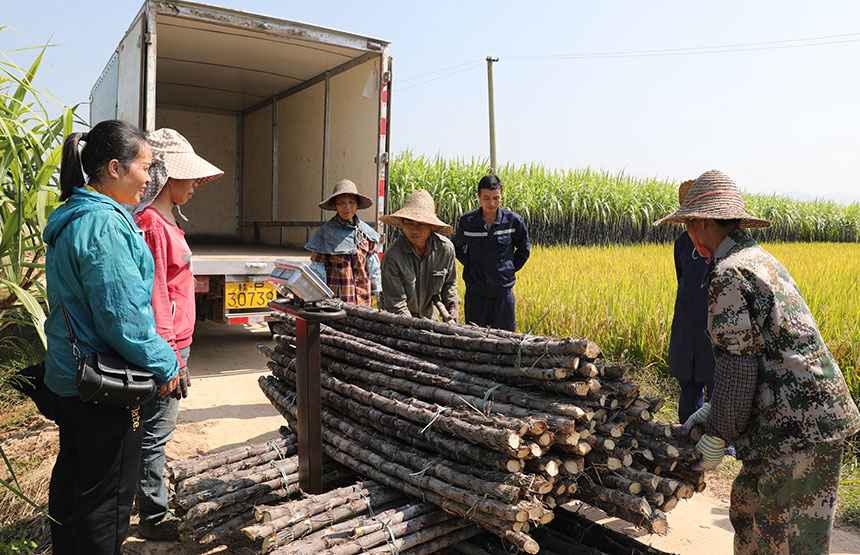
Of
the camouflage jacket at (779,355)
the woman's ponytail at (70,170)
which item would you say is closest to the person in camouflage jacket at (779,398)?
the camouflage jacket at (779,355)

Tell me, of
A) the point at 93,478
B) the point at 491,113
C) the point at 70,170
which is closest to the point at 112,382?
the point at 93,478

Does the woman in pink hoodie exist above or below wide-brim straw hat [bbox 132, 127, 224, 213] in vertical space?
below

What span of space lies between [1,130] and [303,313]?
5.98 feet

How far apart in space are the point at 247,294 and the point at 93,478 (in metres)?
3.88

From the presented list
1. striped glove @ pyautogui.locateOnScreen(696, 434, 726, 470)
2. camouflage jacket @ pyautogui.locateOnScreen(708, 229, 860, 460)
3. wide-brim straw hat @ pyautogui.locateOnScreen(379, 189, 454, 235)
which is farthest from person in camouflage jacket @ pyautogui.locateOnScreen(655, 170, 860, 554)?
wide-brim straw hat @ pyautogui.locateOnScreen(379, 189, 454, 235)

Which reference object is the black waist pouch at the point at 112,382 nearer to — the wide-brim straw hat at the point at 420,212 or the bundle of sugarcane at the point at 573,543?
the bundle of sugarcane at the point at 573,543

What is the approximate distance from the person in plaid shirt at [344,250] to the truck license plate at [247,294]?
53.0 inches

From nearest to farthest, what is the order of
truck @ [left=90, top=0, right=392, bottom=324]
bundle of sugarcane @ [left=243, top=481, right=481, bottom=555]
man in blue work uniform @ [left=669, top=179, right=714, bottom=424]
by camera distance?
bundle of sugarcane @ [left=243, top=481, right=481, bottom=555], man in blue work uniform @ [left=669, top=179, right=714, bottom=424], truck @ [left=90, top=0, right=392, bottom=324]

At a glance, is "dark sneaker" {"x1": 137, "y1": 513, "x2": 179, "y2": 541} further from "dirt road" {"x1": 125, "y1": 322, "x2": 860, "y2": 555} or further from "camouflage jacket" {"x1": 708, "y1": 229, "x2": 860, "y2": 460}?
"camouflage jacket" {"x1": 708, "y1": 229, "x2": 860, "y2": 460}

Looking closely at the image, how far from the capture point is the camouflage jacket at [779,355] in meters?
2.29

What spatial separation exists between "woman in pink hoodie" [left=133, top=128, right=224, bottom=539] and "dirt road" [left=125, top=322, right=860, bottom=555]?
0.71 feet

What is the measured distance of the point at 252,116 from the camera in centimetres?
1041

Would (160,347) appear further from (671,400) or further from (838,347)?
(838,347)

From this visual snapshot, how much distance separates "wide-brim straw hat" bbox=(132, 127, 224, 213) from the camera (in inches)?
113
